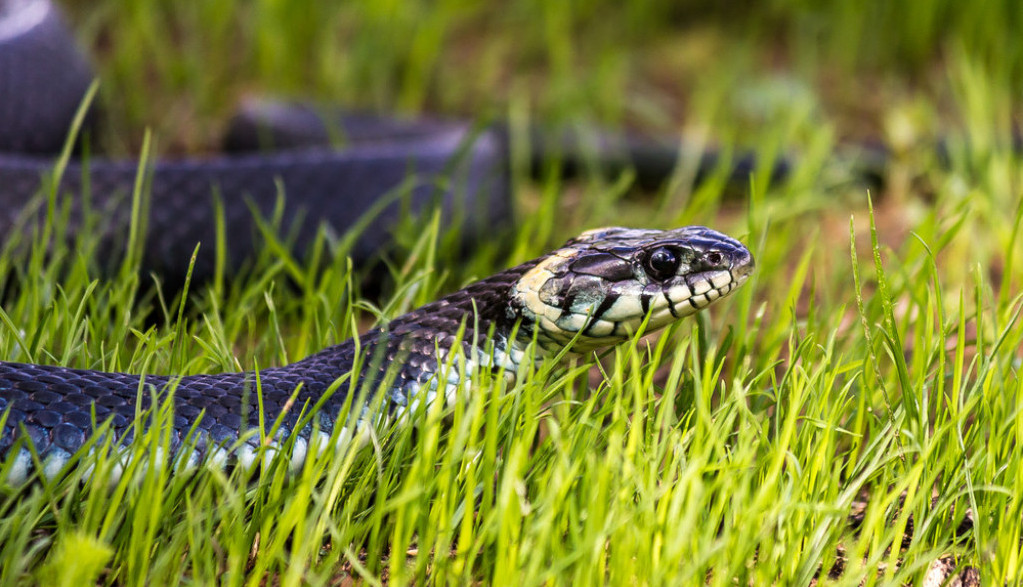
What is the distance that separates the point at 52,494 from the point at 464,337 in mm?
937

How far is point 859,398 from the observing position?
2.13 m

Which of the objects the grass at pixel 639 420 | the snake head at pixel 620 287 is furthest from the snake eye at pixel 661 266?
the grass at pixel 639 420

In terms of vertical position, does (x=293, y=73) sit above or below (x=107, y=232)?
above

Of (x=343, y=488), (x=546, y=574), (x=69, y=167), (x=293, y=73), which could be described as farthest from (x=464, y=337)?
(x=293, y=73)

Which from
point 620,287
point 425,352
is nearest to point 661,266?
point 620,287

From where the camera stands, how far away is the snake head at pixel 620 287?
7.61 ft

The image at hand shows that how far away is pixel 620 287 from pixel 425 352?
0.49m

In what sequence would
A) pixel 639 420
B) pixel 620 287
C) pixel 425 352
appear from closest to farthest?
1. pixel 639 420
2. pixel 425 352
3. pixel 620 287

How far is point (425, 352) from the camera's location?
2.25 metres

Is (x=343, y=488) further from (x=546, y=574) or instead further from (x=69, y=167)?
(x=69, y=167)

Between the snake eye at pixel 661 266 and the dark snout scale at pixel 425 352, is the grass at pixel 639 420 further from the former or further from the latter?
the snake eye at pixel 661 266

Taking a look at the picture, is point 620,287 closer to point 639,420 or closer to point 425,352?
point 425,352

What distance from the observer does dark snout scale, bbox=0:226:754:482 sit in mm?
1968

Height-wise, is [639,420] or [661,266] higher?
[661,266]
